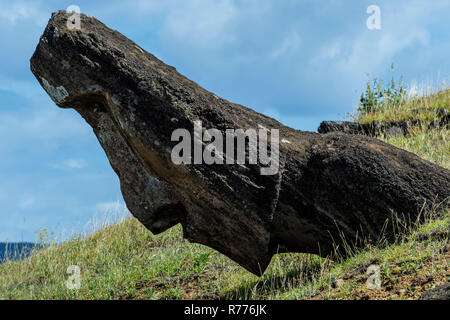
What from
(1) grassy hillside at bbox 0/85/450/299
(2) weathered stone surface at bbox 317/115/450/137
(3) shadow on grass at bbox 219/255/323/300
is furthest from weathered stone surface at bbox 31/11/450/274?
(2) weathered stone surface at bbox 317/115/450/137

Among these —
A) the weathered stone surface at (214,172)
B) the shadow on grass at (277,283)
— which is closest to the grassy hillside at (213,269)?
the shadow on grass at (277,283)

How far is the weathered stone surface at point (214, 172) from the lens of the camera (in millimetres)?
7793

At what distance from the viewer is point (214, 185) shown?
25.3ft

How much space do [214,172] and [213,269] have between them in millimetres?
3652

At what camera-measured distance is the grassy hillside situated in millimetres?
6629

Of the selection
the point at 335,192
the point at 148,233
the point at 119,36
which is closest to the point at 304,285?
the point at 335,192

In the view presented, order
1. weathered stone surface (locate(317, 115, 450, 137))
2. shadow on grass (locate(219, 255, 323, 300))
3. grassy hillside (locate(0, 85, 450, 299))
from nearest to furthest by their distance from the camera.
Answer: grassy hillside (locate(0, 85, 450, 299)) < shadow on grass (locate(219, 255, 323, 300)) < weathered stone surface (locate(317, 115, 450, 137))

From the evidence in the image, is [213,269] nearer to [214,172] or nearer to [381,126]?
[214,172]

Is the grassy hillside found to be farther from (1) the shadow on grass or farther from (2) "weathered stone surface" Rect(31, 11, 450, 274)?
(2) "weathered stone surface" Rect(31, 11, 450, 274)

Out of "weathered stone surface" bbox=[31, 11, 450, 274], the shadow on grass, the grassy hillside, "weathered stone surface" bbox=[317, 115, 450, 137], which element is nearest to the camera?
the grassy hillside

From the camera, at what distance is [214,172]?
772cm

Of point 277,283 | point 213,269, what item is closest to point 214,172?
point 277,283

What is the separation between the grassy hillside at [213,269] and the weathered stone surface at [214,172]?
0.53 meters

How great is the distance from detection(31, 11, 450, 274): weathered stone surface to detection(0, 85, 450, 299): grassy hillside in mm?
527
